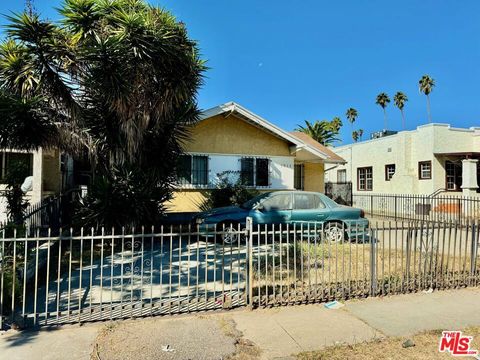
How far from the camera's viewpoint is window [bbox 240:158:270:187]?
1460cm

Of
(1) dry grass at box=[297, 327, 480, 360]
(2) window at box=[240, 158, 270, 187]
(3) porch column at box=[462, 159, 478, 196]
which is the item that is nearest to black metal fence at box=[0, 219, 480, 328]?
(1) dry grass at box=[297, 327, 480, 360]

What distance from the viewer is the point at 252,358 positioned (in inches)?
149

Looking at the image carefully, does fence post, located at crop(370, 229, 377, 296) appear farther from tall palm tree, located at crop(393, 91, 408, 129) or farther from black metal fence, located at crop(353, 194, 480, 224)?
tall palm tree, located at crop(393, 91, 408, 129)

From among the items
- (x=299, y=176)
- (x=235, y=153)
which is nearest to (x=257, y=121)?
(x=235, y=153)

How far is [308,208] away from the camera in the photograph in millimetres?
10078

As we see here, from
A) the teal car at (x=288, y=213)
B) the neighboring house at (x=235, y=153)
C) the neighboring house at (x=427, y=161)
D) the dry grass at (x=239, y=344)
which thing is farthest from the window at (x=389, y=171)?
the dry grass at (x=239, y=344)

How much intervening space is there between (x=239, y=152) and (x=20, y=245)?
9.19 m

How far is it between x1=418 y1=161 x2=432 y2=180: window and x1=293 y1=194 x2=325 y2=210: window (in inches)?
579

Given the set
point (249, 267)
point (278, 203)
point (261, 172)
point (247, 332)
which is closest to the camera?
point (247, 332)

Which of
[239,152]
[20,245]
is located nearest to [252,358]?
[20,245]

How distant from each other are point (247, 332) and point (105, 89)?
640cm

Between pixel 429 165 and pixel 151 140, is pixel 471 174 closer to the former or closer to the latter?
pixel 429 165

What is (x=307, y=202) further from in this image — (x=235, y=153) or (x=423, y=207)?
(x=423, y=207)

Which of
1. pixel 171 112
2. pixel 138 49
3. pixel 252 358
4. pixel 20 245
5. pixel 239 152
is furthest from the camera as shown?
pixel 239 152
